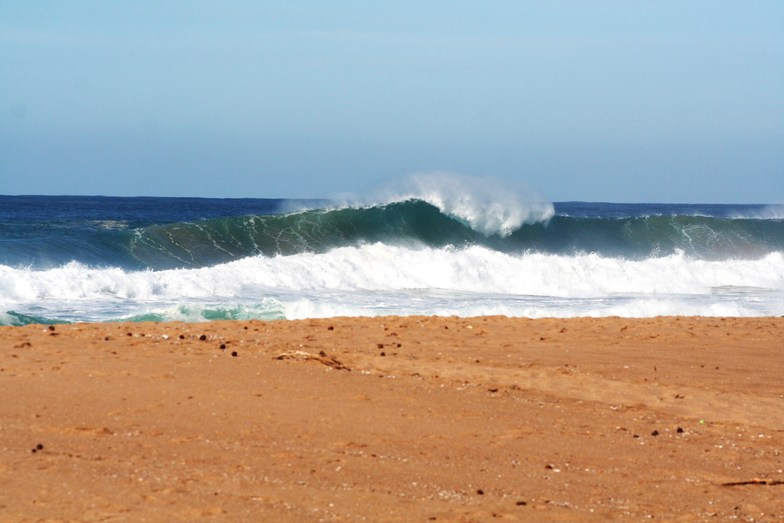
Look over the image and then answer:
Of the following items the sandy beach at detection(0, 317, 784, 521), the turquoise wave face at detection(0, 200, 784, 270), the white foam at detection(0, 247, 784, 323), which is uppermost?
the turquoise wave face at detection(0, 200, 784, 270)

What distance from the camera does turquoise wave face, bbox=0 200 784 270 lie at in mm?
22906

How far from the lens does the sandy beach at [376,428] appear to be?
184 inches

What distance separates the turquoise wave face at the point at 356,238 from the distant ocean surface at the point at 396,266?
0.06 m

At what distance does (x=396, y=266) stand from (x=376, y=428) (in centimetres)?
1639

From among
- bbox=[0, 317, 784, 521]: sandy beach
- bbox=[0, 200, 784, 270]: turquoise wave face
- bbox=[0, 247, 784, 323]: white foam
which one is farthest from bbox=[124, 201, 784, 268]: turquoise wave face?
bbox=[0, 317, 784, 521]: sandy beach

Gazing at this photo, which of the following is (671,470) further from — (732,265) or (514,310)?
(732,265)

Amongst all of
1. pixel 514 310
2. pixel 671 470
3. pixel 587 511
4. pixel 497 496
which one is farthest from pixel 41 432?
pixel 514 310

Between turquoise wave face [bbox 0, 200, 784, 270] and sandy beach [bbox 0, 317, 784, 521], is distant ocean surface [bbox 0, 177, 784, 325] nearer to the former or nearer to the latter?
turquoise wave face [bbox 0, 200, 784, 270]

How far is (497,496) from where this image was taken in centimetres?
488

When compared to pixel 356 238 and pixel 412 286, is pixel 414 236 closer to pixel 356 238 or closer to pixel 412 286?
pixel 356 238

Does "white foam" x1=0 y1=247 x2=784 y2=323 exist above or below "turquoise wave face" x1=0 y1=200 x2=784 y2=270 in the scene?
below

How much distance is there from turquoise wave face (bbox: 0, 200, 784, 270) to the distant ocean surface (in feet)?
0.19

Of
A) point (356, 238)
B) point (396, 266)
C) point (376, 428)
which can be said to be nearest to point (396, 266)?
point (396, 266)

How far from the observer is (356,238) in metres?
26.4
